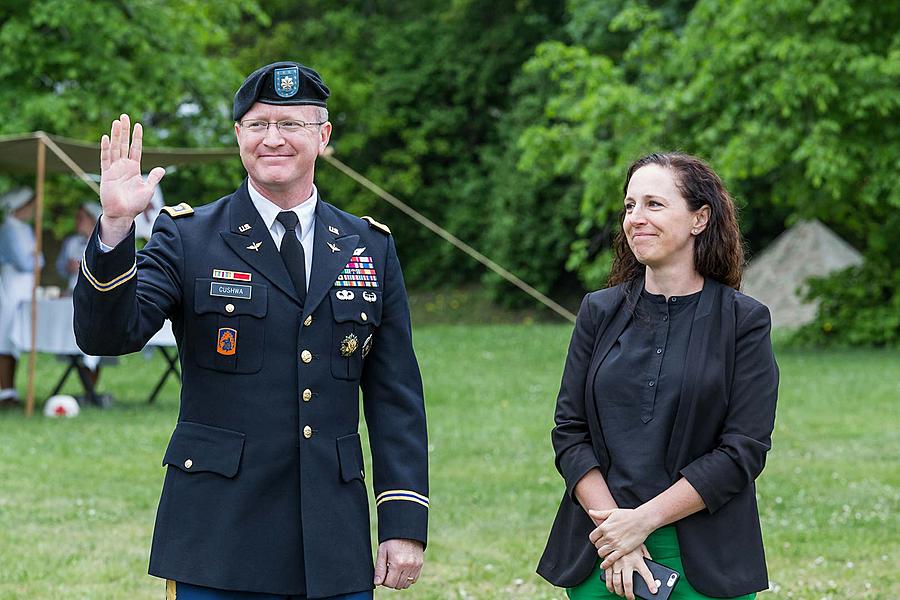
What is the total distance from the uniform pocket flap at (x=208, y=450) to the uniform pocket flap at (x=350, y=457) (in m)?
0.24

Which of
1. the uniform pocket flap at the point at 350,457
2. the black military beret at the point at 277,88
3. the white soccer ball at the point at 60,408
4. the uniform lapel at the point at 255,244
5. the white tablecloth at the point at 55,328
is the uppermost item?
the black military beret at the point at 277,88

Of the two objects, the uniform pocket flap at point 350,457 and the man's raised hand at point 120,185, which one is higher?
the man's raised hand at point 120,185

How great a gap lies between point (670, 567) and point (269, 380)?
1.13 m

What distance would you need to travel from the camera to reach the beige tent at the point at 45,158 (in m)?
11.8

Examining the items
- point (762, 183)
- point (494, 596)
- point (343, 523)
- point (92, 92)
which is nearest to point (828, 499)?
point (494, 596)

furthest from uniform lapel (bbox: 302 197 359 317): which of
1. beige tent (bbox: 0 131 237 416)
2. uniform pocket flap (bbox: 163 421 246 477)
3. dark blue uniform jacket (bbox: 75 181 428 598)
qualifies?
beige tent (bbox: 0 131 237 416)

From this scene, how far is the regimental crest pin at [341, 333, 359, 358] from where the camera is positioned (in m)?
3.13

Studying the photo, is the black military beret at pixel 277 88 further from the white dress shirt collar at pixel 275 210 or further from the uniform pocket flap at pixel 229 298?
the uniform pocket flap at pixel 229 298

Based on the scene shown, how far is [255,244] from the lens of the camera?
3125 mm

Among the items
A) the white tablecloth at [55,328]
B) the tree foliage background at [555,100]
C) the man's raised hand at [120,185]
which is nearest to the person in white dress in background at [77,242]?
the white tablecloth at [55,328]

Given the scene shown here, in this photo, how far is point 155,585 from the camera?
623 cm

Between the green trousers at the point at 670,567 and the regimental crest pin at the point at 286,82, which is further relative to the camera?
the green trousers at the point at 670,567

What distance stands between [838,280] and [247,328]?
62.2 ft

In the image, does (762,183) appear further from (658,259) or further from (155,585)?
(658,259)
